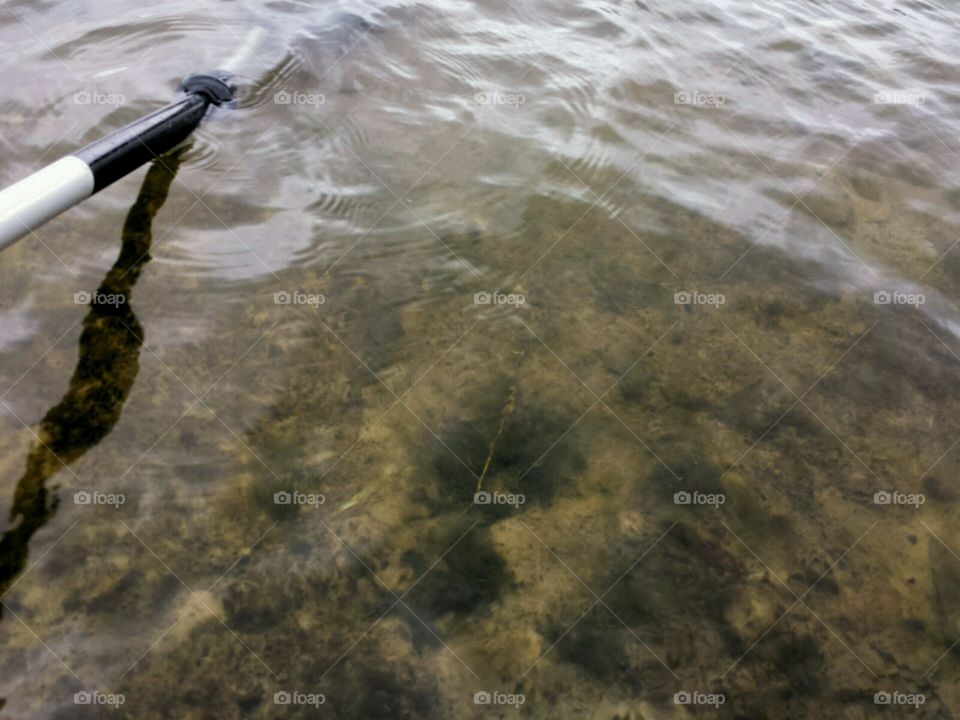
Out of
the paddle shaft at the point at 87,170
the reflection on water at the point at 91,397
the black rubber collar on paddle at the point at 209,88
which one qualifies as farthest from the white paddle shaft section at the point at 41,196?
the black rubber collar on paddle at the point at 209,88

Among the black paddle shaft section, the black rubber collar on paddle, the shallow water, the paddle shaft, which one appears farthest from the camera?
the black rubber collar on paddle

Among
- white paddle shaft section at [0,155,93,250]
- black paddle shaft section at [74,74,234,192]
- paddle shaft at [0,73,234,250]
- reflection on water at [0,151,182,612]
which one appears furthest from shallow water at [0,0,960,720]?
white paddle shaft section at [0,155,93,250]

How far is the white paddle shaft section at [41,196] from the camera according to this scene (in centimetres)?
214

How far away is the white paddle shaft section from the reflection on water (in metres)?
0.49

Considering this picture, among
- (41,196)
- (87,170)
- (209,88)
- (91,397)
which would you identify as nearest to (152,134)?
(87,170)

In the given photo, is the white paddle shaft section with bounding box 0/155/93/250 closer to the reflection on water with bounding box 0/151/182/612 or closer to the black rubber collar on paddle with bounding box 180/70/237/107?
the reflection on water with bounding box 0/151/182/612

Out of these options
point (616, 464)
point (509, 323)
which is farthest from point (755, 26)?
point (616, 464)

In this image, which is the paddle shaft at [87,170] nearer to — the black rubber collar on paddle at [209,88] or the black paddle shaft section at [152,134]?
the black paddle shaft section at [152,134]

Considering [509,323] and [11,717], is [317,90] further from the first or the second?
[11,717]

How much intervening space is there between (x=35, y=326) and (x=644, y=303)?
2478 mm

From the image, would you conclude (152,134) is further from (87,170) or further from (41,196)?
(41,196)

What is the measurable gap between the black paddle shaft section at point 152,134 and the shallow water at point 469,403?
0.15 meters

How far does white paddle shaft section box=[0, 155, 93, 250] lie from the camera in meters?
2.14

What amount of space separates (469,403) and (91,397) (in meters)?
1.38
